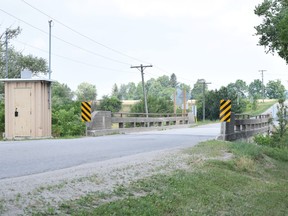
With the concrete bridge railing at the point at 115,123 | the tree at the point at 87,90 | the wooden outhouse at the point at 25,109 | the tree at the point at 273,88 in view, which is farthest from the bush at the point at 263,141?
the tree at the point at 273,88

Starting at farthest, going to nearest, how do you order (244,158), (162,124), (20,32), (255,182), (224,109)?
(20,32), (162,124), (224,109), (244,158), (255,182)

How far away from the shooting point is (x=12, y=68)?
6456 centimetres

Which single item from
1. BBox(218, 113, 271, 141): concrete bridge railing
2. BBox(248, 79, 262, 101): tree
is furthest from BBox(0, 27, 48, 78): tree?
BBox(248, 79, 262, 101): tree

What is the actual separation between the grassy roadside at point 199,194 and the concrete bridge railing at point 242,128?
6.02 m

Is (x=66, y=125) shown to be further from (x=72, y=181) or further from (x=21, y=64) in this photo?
(x=21, y=64)

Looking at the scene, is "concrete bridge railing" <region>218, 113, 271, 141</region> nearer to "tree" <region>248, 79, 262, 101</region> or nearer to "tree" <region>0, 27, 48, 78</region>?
"tree" <region>0, 27, 48, 78</region>

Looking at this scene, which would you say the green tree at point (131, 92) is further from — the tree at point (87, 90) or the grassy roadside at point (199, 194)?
the grassy roadside at point (199, 194)

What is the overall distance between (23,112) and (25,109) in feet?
0.50

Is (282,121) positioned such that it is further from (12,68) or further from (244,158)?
(12,68)

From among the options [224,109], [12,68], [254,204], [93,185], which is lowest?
[254,204]

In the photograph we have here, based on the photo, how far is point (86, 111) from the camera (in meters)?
21.0

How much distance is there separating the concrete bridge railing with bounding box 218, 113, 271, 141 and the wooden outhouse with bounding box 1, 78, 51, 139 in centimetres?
742

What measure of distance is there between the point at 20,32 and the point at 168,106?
20.7 metres

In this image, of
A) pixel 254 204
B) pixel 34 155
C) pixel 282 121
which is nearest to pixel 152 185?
pixel 254 204
